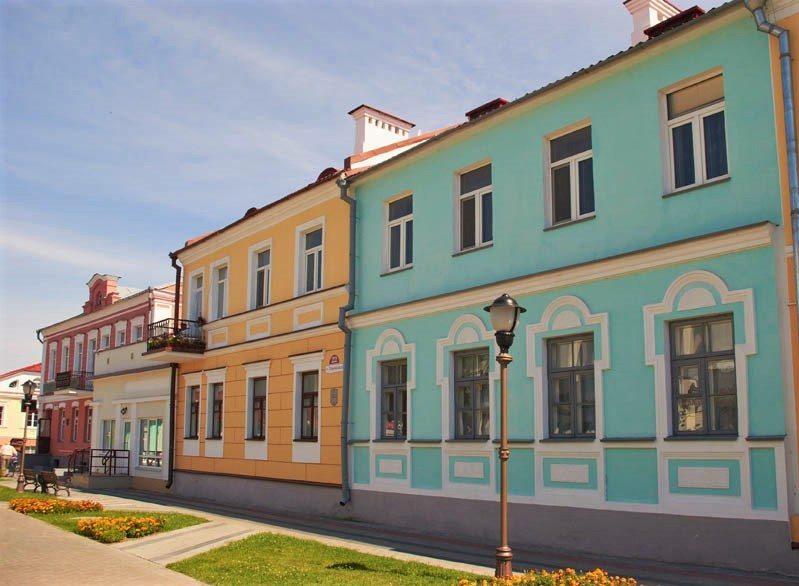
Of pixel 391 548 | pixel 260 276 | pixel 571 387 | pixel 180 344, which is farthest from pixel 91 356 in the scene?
pixel 571 387

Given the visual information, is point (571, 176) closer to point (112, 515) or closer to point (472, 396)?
point (472, 396)

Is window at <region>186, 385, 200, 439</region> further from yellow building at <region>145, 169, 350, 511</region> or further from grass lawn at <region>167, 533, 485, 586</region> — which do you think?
grass lawn at <region>167, 533, 485, 586</region>

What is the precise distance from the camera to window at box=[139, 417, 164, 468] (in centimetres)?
2464

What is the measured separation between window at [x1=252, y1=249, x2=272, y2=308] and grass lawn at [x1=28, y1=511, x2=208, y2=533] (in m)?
5.87

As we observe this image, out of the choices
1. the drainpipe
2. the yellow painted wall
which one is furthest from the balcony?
the drainpipe

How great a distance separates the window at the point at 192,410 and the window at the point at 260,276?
388 centimetres

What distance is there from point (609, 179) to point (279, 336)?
939 centimetres

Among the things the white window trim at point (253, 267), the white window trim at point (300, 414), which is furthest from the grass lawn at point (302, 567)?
the white window trim at point (253, 267)

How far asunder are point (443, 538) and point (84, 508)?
28.2 feet

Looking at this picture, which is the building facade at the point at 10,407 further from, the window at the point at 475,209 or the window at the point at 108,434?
the window at the point at 475,209

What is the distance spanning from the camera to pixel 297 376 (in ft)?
59.1

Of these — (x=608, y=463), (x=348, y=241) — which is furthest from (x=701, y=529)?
(x=348, y=241)

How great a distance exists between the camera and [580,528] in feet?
37.0

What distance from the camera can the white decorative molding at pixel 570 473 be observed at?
11.4 meters
